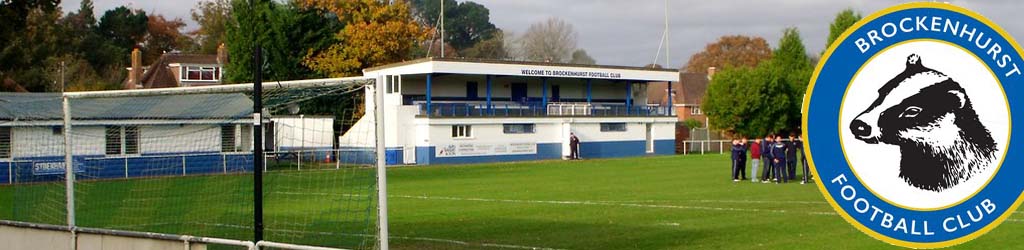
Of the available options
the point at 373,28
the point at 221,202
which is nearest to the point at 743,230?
the point at 221,202

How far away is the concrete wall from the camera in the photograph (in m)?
10.8

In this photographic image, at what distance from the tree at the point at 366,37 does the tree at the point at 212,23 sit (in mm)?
34054

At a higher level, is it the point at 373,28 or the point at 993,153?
the point at 373,28

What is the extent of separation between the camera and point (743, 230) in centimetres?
1706

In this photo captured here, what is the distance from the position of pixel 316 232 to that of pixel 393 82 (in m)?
42.2

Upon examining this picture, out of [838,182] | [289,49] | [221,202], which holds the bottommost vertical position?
[221,202]

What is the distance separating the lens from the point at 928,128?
7.11 feet

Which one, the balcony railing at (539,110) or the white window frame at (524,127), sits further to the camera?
the white window frame at (524,127)

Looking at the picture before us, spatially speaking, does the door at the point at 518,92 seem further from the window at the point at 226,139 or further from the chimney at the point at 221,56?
the window at the point at 226,139

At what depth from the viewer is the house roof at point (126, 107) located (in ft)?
65.5

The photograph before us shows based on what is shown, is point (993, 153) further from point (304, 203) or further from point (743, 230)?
point (304, 203)

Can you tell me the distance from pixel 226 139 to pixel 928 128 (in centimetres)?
2939

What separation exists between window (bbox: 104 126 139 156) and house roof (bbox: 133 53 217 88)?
55.8 m

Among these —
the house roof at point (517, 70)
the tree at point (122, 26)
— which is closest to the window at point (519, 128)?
the house roof at point (517, 70)
